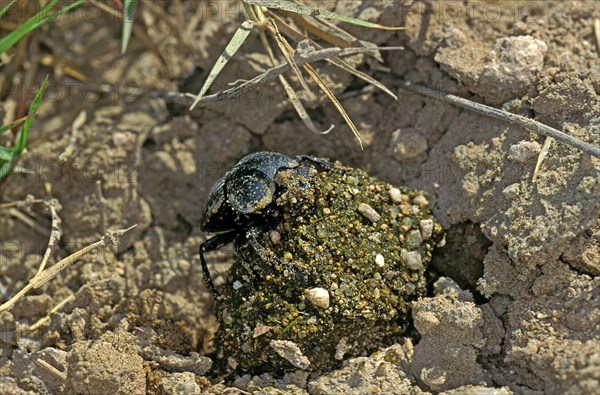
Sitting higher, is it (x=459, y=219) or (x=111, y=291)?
(x=459, y=219)

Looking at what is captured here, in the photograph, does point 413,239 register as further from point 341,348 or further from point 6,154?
point 6,154

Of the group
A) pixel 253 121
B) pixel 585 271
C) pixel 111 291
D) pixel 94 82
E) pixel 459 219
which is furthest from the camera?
pixel 94 82

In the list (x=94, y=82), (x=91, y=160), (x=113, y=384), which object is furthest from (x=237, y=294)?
(x=94, y=82)

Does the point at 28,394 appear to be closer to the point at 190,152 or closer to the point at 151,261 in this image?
the point at 151,261

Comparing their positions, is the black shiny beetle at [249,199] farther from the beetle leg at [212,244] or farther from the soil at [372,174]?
the soil at [372,174]

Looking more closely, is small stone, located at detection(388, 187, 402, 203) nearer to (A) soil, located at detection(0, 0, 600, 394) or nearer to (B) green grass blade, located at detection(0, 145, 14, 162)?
(A) soil, located at detection(0, 0, 600, 394)

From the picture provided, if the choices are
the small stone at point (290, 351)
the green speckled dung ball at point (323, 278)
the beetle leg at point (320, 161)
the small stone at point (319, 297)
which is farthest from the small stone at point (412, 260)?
the small stone at point (290, 351)

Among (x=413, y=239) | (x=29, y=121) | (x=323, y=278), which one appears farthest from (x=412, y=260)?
(x=29, y=121)
